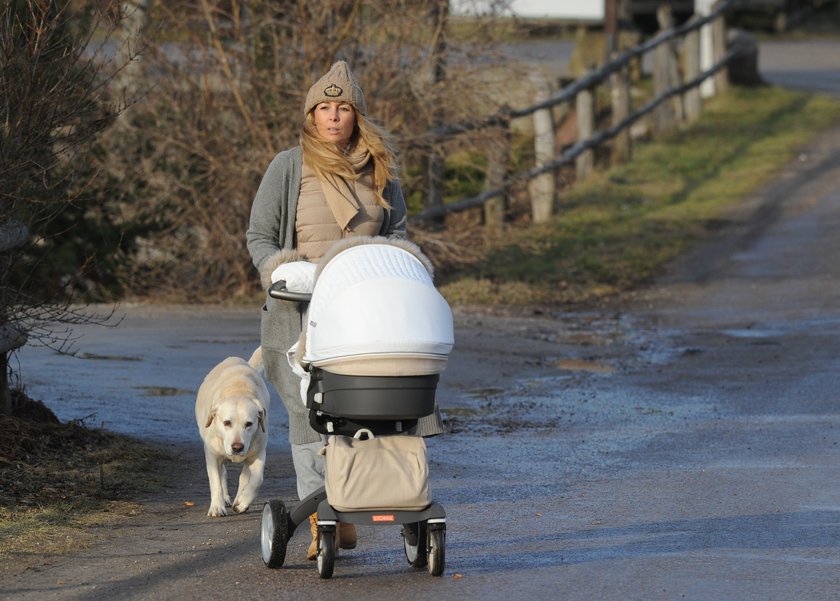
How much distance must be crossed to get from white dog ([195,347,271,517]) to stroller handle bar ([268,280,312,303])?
93 centimetres

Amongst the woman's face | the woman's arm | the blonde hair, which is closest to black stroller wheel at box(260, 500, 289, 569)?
the woman's arm

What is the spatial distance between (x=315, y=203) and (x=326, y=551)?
1.48m

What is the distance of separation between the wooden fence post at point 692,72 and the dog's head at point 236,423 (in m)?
20.2

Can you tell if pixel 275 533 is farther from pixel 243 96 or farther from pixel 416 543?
pixel 243 96

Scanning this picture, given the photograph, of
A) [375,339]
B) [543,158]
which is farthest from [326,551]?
[543,158]

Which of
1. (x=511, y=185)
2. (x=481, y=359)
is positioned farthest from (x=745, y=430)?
(x=511, y=185)

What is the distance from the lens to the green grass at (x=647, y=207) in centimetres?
1525

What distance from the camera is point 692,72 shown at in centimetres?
2683

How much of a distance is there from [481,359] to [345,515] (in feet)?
19.3

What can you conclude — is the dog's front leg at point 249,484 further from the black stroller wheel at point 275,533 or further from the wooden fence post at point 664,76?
the wooden fence post at point 664,76

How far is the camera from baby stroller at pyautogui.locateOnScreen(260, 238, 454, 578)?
555cm

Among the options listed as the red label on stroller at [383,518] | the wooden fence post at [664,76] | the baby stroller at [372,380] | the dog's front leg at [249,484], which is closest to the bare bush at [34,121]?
the dog's front leg at [249,484]

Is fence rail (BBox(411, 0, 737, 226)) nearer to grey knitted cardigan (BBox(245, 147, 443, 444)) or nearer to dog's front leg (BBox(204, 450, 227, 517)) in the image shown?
dog's front leg (BBox(204, 450, 227, 517))

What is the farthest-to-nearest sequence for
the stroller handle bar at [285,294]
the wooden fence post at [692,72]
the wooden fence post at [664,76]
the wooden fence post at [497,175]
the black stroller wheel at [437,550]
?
the wooden fence post at [692,72]
the wooden fence post at [664,76]
the wooden fence post at [497,175]
the stroller handle bar at [285,294]
the black stroller wheel at [437,550]
